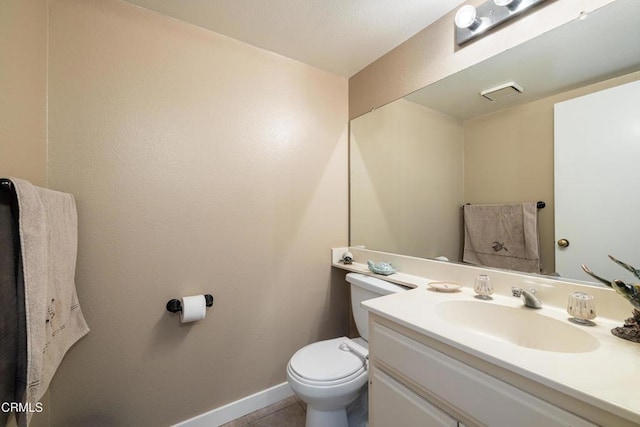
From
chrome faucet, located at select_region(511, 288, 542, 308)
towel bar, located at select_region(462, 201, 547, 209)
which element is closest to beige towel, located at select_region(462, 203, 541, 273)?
towel bar, located at select_region(462, 201, 547, 209)

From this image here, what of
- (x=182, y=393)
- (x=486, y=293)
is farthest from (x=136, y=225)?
(x=486, y=293)

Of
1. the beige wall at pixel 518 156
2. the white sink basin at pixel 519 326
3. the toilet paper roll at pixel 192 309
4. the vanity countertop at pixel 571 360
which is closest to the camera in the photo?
the vanity countertop at pixel 571 360

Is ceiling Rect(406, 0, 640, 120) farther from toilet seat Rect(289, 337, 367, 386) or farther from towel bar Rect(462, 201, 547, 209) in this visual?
toilet seat Rect(289, 337, 367, 386)

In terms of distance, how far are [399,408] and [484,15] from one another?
171cm

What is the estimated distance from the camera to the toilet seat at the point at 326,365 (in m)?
1.17

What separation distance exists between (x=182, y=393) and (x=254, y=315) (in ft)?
1.71

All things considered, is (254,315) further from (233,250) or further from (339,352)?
(339,352)

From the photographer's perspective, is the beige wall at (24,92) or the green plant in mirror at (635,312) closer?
the green plant in mirror at (635,312)

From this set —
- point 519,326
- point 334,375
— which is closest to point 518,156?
point 519,326

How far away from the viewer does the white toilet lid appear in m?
1.19

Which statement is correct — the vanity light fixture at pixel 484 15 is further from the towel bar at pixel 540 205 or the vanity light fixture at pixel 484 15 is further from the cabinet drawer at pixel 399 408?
the cabinet drawer at pixel 399 408

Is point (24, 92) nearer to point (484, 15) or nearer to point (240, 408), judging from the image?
point (240, 408)

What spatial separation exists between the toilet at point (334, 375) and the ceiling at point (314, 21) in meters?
1.46

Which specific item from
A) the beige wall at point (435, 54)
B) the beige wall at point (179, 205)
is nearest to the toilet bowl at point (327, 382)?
the beige wall at point (179, 205)
